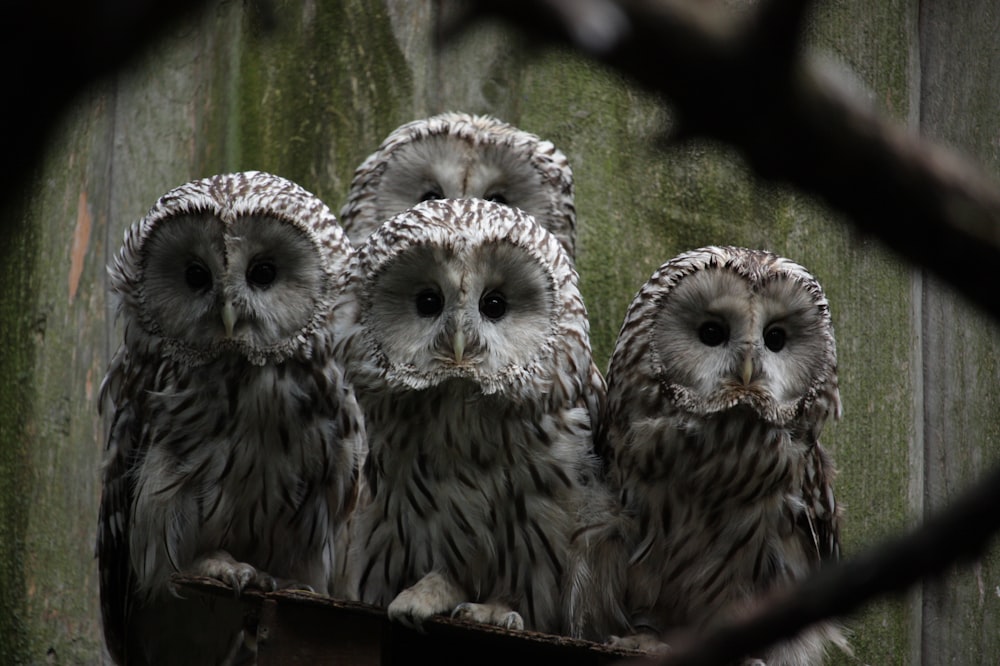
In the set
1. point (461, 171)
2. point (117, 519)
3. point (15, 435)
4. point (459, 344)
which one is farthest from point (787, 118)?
point (15, 435)

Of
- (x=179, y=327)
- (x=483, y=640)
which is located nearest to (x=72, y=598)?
(x=179, y=327)

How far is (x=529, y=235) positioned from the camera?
3.38 metres

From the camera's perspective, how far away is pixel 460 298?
3.19m

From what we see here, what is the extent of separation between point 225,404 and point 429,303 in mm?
637

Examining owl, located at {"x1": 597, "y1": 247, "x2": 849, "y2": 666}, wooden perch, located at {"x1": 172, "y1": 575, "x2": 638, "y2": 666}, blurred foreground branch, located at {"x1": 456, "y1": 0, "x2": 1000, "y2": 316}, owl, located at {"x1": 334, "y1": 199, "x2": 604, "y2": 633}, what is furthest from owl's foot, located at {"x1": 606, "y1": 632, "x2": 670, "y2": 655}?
blurred foreground branch, located at {"x1": 456, "y1": 0, "x2": 1000, "y2": 316}

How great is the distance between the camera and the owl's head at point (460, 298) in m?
3.20

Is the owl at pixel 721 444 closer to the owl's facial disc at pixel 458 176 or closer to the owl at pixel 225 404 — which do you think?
the owl at pixel 225 404

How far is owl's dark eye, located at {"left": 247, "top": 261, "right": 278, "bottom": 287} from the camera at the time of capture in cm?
343

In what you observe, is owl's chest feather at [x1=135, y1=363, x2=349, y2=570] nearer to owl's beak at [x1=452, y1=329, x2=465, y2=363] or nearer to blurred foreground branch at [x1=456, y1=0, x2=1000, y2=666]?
owl's beak at [x1=452, y1=329, x2=465, y2=363]

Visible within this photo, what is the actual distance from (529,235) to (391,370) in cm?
52

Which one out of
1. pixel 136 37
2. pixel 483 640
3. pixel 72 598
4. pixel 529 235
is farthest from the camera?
pixel 72 598

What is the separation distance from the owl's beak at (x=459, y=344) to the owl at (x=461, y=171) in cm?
112

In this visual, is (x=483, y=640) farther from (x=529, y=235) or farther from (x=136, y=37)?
(x=136, y=37)

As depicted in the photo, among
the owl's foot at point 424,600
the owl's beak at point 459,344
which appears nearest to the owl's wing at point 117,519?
the owl's foot at point 424,600
